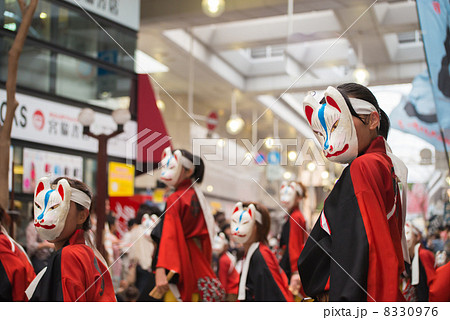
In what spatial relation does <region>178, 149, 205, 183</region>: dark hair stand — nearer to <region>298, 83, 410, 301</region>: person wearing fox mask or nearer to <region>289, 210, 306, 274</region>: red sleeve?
<region>289, 210, 306, 274</region>: red sleeve

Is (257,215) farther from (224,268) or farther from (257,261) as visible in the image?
(224,268)

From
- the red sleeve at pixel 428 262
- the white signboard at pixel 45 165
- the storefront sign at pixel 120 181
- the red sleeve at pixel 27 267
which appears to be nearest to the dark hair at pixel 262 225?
the red sleeve at pixel 428 262

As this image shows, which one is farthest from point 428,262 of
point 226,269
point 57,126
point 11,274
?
point 57,126

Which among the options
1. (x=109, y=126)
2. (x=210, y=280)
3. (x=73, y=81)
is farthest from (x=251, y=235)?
(x=73, y=81)

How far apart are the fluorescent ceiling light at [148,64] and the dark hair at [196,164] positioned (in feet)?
1.54

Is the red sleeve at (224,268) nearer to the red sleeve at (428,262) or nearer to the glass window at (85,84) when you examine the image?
the red sleeve at (428,262)

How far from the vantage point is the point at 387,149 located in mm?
1670

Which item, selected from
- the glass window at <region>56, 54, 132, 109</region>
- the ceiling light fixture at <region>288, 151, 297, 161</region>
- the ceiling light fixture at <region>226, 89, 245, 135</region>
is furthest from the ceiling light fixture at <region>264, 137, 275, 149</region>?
the glass window at <region>56, 54, 132, 109</region>

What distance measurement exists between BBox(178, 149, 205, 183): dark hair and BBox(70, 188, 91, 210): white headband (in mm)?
1326

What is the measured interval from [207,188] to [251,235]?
38.0 inches

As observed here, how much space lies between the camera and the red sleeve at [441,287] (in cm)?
281

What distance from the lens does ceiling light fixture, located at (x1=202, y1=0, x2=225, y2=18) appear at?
594 centimetres

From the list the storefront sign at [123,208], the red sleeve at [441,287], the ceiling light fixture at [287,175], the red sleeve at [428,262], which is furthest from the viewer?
the storefront sign at [123,208]

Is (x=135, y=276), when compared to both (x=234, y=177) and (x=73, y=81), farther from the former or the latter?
(x=73, y=81)
